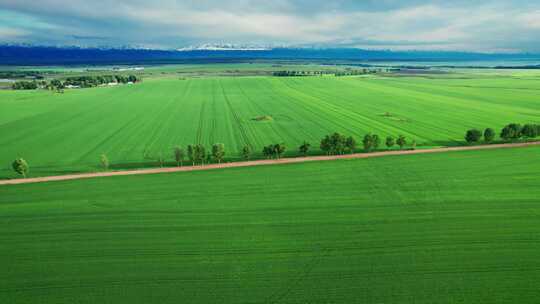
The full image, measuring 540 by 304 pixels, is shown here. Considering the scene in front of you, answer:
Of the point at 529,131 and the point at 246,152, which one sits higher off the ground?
the point at 529,131

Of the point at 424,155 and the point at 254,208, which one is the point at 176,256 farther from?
the point at 424,155

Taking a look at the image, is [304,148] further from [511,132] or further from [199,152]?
[511,132]

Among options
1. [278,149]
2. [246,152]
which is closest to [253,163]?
[246,152]

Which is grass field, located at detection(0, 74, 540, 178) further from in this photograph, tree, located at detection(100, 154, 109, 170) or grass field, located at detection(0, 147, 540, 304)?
grass field, located at detection(0, 147, 540, 304)

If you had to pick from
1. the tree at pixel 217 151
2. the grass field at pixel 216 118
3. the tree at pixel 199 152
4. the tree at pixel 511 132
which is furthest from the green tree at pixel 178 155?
the tree at pixel 511 132

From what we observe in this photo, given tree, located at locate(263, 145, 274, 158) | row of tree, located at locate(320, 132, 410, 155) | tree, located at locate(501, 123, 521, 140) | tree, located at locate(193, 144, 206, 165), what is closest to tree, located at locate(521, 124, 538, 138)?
tree, located at locate(501, 123, 521, 140)

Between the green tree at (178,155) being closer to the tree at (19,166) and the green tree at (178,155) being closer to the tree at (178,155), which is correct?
the tree at (178,155)
